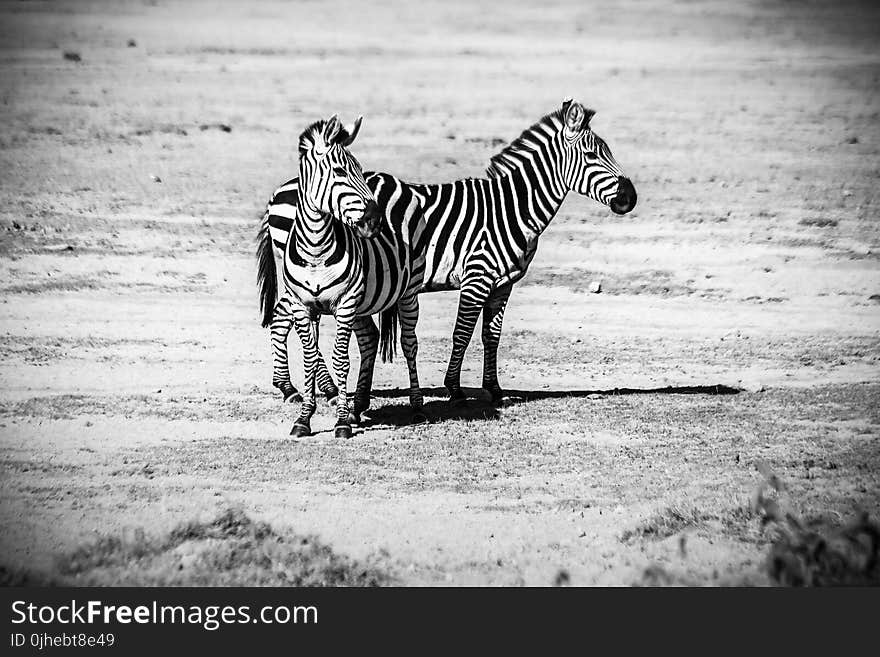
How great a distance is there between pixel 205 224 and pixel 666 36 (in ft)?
59.1

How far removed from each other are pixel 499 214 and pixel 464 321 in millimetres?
845

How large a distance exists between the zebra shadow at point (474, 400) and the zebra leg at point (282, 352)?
607mm

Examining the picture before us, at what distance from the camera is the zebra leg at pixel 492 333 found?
9.16 metres

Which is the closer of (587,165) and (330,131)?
(330,131)

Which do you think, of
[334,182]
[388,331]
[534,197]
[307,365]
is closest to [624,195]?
[534,197]

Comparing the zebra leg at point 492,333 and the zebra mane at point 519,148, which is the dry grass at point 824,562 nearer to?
the zebra leg at point 492,333

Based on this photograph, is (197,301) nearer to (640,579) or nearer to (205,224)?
(205,224)

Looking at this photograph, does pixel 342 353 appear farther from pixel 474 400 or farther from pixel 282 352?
pixel 474 400

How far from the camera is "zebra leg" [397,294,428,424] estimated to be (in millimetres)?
8609

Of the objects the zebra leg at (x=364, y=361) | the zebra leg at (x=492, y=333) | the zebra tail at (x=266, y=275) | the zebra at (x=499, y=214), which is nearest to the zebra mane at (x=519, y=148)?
the zebra at (x=499, y=214)

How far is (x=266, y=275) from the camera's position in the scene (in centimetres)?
918

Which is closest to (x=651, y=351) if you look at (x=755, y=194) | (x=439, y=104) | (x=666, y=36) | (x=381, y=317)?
(x=381, y=317)

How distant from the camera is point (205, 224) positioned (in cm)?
1388

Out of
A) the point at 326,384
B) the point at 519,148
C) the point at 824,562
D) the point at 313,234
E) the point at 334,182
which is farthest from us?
the point at 519,148
